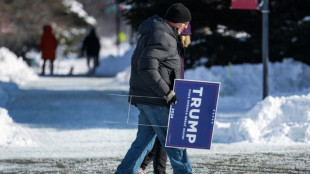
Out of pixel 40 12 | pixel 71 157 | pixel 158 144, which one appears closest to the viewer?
pixel 158 144

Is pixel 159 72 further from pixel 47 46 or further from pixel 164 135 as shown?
pixel 47 46

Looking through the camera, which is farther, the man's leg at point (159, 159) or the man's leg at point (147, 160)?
the man's leg at point (147, 160)

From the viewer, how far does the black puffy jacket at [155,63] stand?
679 cm

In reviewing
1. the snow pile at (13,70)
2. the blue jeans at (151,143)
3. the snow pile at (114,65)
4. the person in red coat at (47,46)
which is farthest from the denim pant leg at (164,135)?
the snow pile at (114,65)

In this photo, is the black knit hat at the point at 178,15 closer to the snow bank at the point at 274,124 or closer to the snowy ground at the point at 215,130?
the snowy ground at the point at 215,130

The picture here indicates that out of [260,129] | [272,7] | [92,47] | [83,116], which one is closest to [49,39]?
[92,47]

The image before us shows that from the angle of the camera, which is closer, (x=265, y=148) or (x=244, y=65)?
(x=265, y=148)

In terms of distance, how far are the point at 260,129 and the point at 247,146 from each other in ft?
2.68

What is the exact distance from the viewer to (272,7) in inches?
861

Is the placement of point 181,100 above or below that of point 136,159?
above

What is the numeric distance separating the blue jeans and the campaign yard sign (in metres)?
0.09

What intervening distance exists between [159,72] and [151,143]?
77 cm

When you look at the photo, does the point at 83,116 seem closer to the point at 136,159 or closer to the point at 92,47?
the point at 136,159

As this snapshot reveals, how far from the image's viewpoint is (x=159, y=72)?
6941mm
